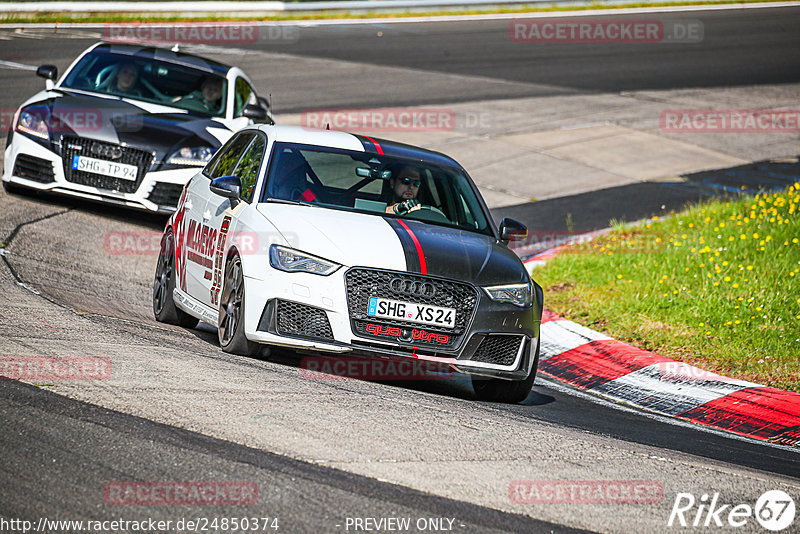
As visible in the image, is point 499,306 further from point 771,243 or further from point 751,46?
point 751,46

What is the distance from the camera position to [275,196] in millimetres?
7414

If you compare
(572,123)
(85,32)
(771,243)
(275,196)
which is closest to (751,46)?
(572,123)

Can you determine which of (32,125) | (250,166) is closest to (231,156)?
(250,166)

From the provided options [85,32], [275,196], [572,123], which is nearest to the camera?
[275,196]

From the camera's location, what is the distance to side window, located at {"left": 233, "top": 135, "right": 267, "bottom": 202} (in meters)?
7.61

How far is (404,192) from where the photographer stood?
7.75 m

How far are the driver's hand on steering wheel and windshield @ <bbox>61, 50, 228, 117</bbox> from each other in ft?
17.0

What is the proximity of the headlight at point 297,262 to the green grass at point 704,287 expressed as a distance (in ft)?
11.4

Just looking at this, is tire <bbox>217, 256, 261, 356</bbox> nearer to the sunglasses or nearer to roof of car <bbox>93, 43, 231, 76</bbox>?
the sunglasses

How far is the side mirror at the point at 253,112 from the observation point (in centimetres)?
1222

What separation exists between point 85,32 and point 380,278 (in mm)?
22527
